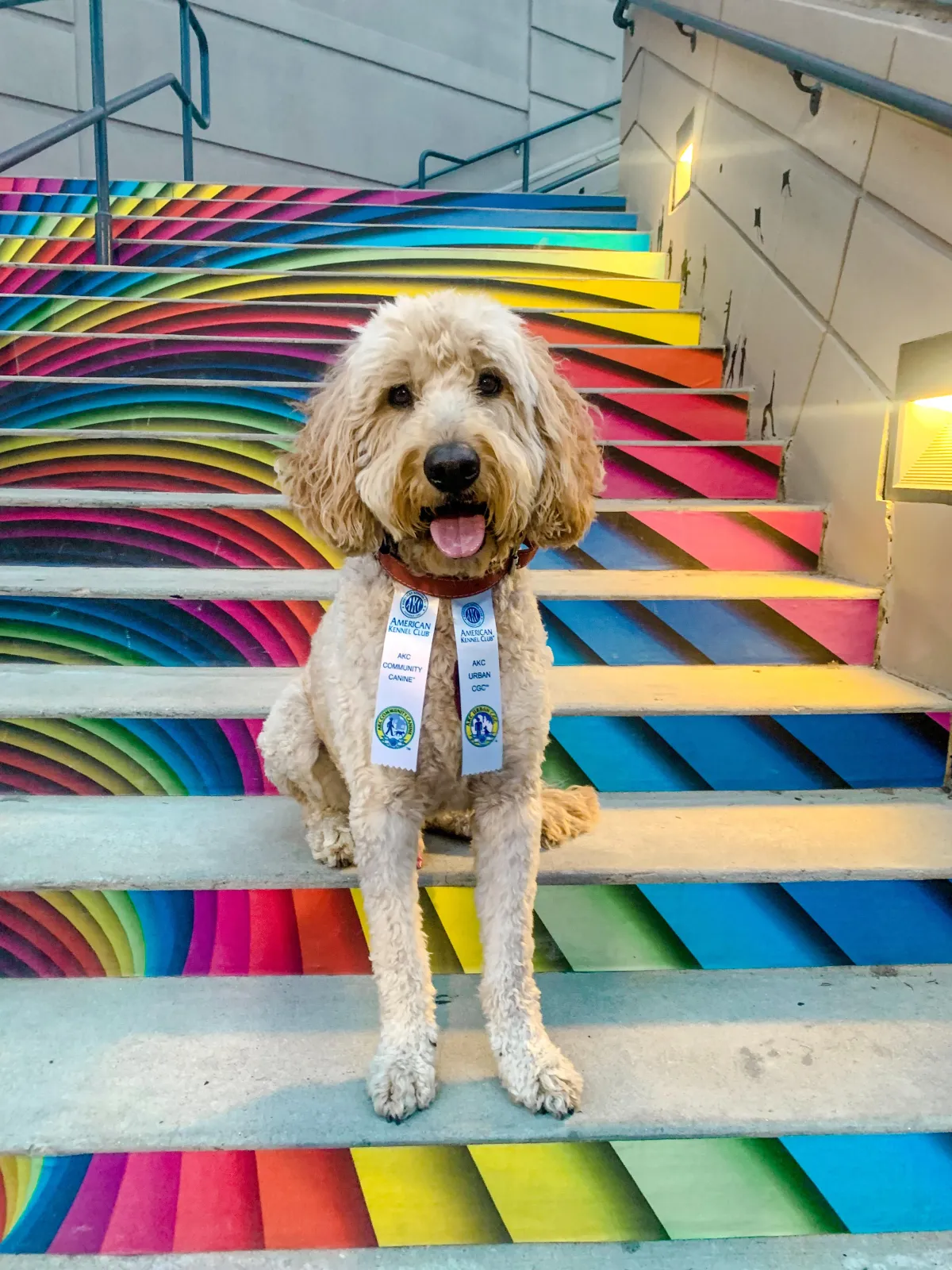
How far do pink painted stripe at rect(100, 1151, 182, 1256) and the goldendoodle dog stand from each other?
305 millimetres

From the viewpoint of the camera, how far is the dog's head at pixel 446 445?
1.20m

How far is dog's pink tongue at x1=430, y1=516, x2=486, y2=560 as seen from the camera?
1.23 metres

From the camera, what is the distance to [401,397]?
4.21ft

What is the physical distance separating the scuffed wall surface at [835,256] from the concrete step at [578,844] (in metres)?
0.51

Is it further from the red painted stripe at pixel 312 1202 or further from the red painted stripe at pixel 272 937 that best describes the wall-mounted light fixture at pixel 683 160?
the red painted stripe at pixel 312 1202

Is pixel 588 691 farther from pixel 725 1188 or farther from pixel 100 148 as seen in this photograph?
pixel 100 148

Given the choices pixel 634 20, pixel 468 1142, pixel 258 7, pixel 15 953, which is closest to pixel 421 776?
pixel 468 1142

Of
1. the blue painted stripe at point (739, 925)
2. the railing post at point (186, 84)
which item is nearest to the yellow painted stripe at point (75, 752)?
the blue painted stripe at point (739, 925)

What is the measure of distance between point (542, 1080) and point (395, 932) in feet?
1.02

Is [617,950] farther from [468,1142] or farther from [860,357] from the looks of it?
[860,357]

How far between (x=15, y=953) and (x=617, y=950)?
3.66 ft

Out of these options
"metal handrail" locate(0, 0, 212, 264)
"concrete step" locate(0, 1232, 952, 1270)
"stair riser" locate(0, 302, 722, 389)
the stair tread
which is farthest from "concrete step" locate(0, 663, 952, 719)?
"metal handrail" locate(0, 0, 212, 264)

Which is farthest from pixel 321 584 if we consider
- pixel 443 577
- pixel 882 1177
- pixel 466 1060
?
pixel 882 1177

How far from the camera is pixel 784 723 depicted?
185 cm
